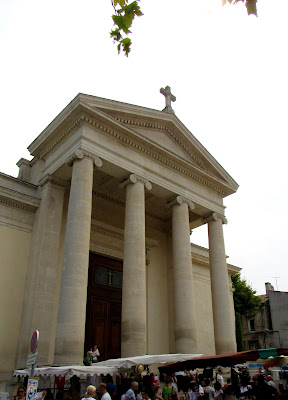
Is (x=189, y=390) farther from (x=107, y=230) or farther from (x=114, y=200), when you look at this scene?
(x=114, y=200)

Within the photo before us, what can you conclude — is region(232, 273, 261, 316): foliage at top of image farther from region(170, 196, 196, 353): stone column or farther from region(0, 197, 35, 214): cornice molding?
region(0, 197, 35, 214): cornice molding

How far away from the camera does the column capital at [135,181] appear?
17297 millimetres

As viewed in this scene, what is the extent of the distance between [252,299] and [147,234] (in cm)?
2091

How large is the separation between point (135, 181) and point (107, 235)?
4.50 metres

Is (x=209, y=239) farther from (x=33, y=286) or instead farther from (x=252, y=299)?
(x=252, y=299)

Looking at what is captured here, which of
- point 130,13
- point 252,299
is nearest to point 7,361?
point 130,13

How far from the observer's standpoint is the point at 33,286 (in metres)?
15.6

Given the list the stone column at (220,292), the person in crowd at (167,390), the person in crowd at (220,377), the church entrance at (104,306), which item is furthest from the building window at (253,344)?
the person in crowd at (167,390)

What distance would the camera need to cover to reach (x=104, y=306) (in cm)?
1981

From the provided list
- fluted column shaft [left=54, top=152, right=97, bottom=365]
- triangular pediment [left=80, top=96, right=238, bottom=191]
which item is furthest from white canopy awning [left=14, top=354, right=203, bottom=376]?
triangular pediment [left=80, top=96, right=238, bottom=191]

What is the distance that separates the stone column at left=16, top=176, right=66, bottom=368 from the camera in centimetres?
1486

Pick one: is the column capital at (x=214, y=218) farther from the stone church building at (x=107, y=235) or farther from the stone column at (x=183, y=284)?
the stone column at (x=183, y=284)

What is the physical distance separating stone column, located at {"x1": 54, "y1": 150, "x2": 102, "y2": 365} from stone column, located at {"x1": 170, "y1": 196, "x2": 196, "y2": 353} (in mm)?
5272

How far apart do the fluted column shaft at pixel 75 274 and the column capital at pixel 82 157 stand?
0.06 metres
